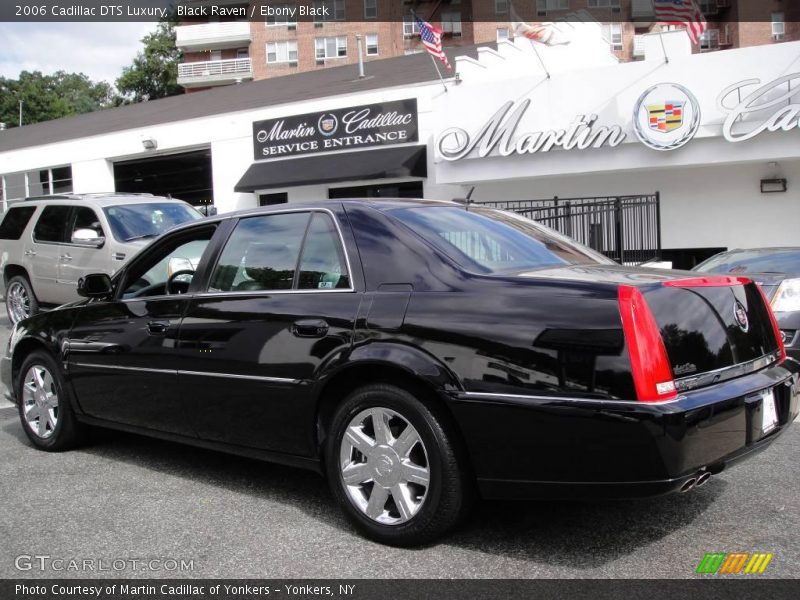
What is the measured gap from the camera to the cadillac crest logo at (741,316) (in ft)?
11.8

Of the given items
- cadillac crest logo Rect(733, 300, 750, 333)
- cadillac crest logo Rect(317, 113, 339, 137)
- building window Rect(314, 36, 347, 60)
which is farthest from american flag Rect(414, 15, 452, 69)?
building window Rect(314, 36, 347, 60)

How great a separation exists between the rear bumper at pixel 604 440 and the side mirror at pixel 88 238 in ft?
24.8

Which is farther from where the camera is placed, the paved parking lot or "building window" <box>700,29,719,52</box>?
"building window" <box>700,29,719,52</box>

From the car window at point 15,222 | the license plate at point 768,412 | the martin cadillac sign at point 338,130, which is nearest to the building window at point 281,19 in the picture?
the martin cadillac sign at point 338,130

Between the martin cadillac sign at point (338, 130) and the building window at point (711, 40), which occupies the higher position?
the building window at point (711, 40)

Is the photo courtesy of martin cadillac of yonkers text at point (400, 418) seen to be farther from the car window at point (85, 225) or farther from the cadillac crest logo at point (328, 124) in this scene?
the cadillac crest logo at point (328, 124)

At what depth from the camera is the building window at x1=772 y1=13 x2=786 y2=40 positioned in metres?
48.8

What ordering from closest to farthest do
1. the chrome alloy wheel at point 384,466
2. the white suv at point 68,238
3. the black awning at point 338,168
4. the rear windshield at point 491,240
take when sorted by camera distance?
the chrome alloy wheel at point 384,466 < the rear windshield at point 491,240 < the white suv at point 68,238 < the black awning at point 338,168

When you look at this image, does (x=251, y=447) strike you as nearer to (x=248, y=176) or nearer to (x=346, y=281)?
(x=346, y=281)

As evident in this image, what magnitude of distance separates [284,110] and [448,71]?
15.4 ft

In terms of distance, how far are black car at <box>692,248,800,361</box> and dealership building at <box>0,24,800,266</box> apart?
Answer: 12.9 ft

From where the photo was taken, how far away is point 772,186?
16.3m

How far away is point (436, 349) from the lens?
350 cm

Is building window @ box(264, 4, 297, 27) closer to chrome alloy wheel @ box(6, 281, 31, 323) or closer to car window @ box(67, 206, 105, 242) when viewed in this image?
chrome alloy wheel @ box(6, 281, 31, 323)
